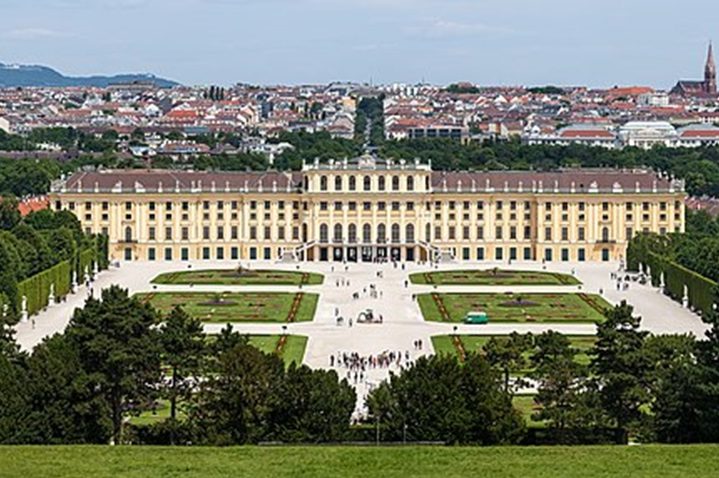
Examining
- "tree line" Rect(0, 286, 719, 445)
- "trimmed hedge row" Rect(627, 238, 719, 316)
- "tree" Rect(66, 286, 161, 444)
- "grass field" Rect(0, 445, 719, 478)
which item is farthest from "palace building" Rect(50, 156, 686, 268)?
"grass field" Rect(0, 445, 719, 478)

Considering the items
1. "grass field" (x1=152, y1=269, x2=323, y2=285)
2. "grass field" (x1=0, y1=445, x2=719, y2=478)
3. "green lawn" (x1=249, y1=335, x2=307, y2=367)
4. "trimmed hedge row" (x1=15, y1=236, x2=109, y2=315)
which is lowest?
"grass field" (x1=152, y1=269, x2=323, y2=285)

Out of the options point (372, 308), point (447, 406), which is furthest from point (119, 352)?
point (372, 308)

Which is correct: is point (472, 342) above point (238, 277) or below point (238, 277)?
above

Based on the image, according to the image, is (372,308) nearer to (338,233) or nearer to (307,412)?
(338,233)

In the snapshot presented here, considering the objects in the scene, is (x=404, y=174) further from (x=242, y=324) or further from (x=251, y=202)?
(x=242, y=324)

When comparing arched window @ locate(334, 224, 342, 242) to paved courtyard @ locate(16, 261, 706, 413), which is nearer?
paved courtyard @ locate(16, 261, 706, 413)

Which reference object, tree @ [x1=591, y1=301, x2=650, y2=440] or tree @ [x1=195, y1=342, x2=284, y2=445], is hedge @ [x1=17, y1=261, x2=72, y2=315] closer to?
tree @ [x1=195, y1=342, x2=284, y2=445]

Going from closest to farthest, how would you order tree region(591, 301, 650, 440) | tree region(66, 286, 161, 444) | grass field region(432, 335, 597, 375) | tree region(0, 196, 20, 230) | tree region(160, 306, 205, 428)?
tree region(591, 301, 650, 440)
tree region(66, 286, 161, 444)
tree region(160, 306, 205, 428)
grass field region(432, 335, 597, 375)
tree region(0, 196, 20, 230)
